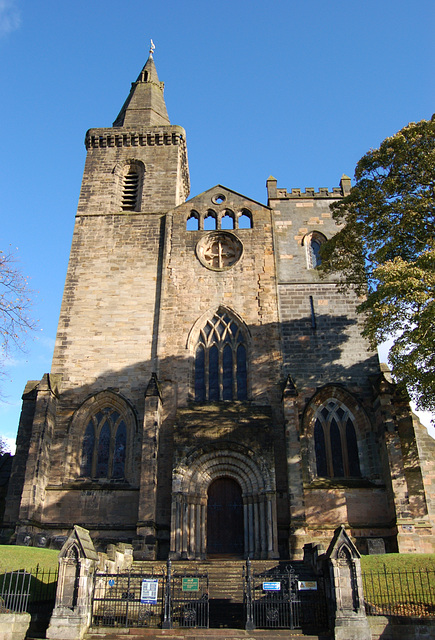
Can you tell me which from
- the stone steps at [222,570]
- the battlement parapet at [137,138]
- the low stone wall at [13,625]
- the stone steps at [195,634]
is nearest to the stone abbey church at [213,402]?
the stone steps at [222,570]

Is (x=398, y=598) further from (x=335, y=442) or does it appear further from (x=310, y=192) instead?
(x=310, y=192)

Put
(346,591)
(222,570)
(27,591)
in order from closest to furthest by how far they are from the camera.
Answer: (346,591) → (27,591) → (222,570)

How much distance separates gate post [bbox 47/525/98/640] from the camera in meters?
11.7

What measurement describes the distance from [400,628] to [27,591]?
27.1 ft

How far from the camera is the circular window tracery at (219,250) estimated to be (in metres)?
24.1

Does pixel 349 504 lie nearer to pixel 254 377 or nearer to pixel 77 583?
pixel 254 377

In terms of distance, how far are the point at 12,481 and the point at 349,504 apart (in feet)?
38.7

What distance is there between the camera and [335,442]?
20.1 m

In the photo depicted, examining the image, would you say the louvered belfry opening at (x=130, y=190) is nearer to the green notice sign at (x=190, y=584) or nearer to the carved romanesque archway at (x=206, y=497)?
the carved romanesque archway at (x=206, y=497)

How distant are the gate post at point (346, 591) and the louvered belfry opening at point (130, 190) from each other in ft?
62.2

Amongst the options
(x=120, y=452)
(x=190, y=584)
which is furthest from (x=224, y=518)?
(x=190, y=584)

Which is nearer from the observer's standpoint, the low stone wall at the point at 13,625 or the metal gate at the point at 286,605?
the low stone wall at the point at 13,625

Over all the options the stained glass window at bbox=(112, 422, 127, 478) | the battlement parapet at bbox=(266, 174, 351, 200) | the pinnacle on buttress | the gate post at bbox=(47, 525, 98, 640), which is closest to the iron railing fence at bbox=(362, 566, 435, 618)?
the gate post at bbox=(47, 525, 98, 640)

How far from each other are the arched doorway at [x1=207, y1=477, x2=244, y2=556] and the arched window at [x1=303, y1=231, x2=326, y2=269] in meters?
10.0
